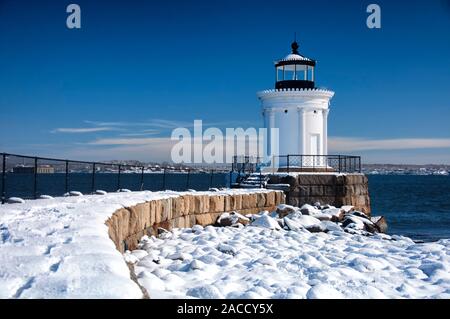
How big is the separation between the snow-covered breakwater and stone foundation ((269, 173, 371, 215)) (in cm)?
715

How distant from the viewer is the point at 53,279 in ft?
11.6

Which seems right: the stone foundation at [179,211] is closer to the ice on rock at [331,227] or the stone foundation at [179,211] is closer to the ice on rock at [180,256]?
the ice on rock at [180,256]

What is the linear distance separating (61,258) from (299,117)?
18241 millimetres

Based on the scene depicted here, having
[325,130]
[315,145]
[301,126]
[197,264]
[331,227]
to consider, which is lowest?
[331,227]

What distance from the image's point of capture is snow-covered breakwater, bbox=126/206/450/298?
5793 millimetres

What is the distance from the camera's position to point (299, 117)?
850 inches

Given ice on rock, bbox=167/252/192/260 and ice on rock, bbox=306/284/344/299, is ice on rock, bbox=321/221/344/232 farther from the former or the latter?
ice on rock, bbox=306/284/344/299

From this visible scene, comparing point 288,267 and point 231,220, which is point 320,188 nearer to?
point 231,220

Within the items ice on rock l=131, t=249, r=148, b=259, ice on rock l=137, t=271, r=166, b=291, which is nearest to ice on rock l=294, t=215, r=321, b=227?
ice on rock l=131, t=249, r=148, b=259

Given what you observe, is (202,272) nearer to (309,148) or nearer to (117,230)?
(117,230)

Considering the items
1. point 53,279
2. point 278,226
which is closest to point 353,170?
point 278,226

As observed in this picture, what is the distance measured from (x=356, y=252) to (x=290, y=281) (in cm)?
323

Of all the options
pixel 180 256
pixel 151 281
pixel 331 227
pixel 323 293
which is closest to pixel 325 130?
pixel 331 227

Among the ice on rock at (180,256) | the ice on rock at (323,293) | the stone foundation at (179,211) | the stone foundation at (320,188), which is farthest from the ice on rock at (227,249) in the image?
the stone foundation at (320,188)
